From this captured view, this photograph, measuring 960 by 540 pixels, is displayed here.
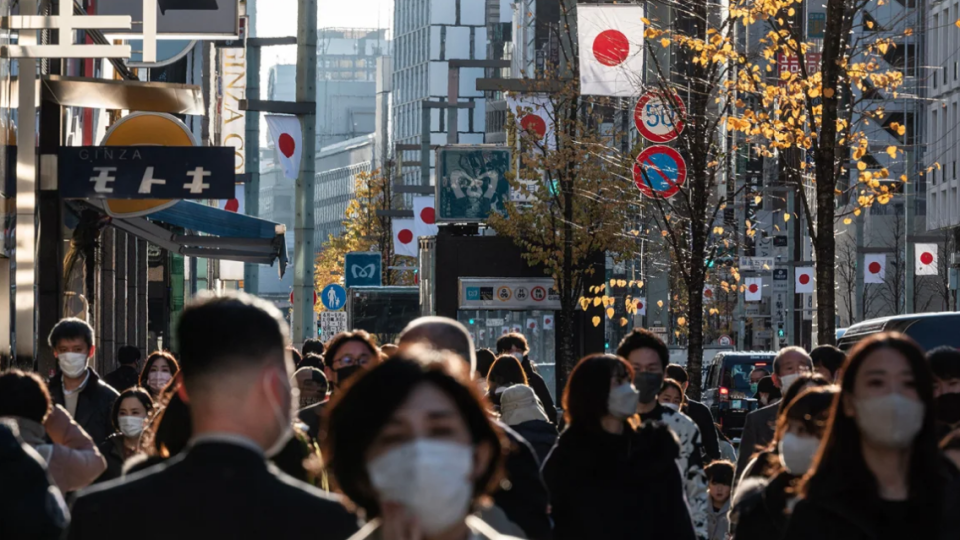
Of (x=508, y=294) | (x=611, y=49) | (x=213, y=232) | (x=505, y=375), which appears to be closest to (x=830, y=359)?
(x=505, y=375)

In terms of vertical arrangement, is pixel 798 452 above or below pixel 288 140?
below

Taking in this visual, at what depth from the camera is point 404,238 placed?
56.9m

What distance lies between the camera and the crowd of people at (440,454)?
3346 mm

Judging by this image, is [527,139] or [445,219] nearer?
[527,139]

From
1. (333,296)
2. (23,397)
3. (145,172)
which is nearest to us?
(23,397)

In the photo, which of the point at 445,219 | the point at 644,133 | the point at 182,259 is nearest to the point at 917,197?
the point at 182,259

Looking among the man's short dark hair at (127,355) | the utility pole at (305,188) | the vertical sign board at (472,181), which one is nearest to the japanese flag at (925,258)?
the vertical sign board at (472,181)

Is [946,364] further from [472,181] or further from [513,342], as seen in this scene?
[472,181]

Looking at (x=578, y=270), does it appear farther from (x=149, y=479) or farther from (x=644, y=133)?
(x=149, y=479)

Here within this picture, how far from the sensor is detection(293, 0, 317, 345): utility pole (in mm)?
24109

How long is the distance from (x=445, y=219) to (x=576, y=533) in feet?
98.5

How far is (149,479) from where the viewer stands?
3701mm

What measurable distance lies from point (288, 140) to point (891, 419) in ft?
68.0

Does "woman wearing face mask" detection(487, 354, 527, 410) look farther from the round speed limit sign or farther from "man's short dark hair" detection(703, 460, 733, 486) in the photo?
the round speed limit sign
